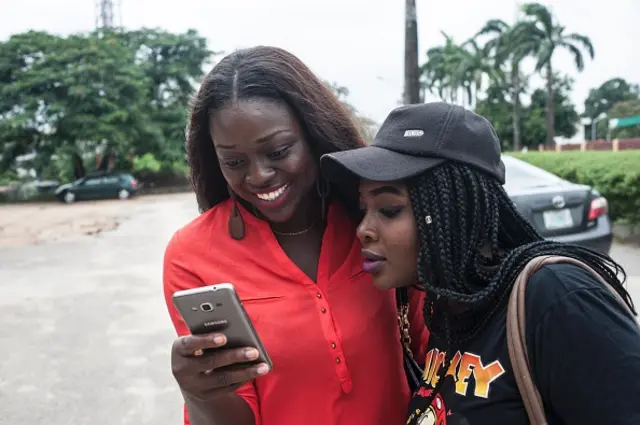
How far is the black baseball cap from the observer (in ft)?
4.62

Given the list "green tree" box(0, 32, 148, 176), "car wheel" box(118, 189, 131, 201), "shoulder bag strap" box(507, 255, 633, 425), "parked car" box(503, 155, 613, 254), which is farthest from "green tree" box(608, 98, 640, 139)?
"shoulder bag strap" box(507, 255, 633, 425)

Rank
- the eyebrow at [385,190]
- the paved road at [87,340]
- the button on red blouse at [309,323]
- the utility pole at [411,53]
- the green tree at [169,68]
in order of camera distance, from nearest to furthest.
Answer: the eyebrow at [385,190], the button on red blouse at [309,323], the paved road at [87,340], the utility pole at [411,53], the green tree at [169,68]

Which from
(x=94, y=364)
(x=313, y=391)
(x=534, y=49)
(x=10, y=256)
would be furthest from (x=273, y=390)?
(x=534, y=49)

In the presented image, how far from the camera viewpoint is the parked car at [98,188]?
27.3 meters

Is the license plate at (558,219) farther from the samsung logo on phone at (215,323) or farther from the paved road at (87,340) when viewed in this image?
the samsung logo on phone at (215,323)

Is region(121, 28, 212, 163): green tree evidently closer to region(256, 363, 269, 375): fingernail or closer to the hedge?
the hedge

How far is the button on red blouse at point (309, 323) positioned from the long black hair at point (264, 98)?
0.71 ft

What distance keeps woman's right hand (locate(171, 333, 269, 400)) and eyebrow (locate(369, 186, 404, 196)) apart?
1.59 ft

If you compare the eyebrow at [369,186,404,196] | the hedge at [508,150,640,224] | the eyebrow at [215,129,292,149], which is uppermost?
the eyebrow at [215,129,292,149]

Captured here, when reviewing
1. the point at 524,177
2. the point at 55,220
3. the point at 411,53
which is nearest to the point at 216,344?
A: the point at 524,177

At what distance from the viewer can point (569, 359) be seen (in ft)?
3.65

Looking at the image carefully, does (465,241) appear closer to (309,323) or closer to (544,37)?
(309,323)

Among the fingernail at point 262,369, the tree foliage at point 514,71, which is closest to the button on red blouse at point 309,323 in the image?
the fingernail at point 262,369

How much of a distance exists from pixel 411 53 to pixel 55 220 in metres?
13.1
